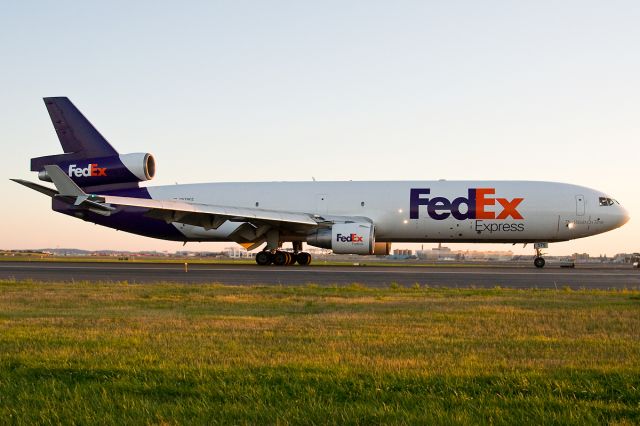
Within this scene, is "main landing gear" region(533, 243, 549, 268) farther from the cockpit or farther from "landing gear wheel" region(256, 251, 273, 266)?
"landing gear wheel" region(256, 251, 273, 266)

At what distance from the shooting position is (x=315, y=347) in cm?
775

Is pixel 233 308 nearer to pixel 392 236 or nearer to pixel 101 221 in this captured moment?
pixel 392 236

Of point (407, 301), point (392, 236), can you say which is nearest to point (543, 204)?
point (392, 236)

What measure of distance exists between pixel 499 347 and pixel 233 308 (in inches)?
246

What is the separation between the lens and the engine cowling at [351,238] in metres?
30.9

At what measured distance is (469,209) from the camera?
3194 centimetres

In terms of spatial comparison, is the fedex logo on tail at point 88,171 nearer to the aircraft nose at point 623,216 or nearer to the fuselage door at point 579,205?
the fuselage door at point 579,205

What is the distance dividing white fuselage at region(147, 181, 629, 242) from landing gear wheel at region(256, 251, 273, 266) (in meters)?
2.14

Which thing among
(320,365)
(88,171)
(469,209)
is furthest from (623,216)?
(320,365)

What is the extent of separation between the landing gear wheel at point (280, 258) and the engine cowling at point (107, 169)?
8455 millimetres

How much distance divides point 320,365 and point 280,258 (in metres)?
27.0

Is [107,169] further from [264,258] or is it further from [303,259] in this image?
[303,259]

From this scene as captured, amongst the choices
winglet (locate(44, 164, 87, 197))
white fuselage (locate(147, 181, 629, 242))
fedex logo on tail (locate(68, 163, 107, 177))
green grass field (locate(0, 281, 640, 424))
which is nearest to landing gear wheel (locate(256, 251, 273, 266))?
white fuselage (locate(147, 181, 629, 242))

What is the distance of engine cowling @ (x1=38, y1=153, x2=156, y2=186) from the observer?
35.1 m
